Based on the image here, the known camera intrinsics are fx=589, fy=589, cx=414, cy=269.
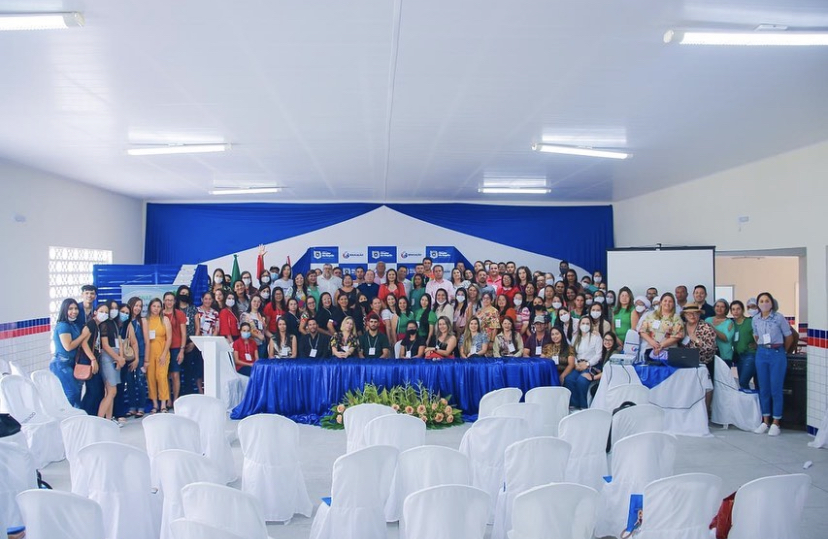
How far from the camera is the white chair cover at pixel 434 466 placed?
3.40 m

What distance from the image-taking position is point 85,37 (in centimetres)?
358

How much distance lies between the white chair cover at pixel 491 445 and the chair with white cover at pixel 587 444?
1.19 ft

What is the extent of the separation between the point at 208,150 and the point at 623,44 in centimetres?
491

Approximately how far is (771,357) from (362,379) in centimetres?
481

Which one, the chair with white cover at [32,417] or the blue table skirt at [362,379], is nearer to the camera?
the chair with white cover at [32,417]

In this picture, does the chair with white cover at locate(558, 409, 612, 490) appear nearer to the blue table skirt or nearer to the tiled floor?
the tiled floor

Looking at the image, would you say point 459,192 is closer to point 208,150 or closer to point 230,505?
point 208,150

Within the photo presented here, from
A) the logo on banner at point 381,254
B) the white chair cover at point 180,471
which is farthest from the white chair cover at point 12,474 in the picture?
the logo on banner at point 381,254

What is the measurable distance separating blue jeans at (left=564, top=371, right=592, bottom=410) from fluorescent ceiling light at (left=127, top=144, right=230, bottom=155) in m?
5.19

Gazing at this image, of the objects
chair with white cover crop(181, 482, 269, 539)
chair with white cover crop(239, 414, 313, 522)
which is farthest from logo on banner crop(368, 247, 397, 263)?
chair with white cover crop(181, 482, 269, 539)

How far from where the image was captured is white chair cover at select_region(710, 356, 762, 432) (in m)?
6.95

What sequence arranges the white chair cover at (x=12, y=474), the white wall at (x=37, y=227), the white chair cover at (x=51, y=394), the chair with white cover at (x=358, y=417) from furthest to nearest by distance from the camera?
the white wall at (x=37, y=227) < the white chair cover at (x=51, y=394) < the chair with white cover at (x=358, y=417) < the white chair cover at (x=12, y=474)

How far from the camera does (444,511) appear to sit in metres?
2.67

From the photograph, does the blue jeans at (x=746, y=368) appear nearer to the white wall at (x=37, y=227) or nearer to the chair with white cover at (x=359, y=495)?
the chair with white cover at (x=359, y=495)
